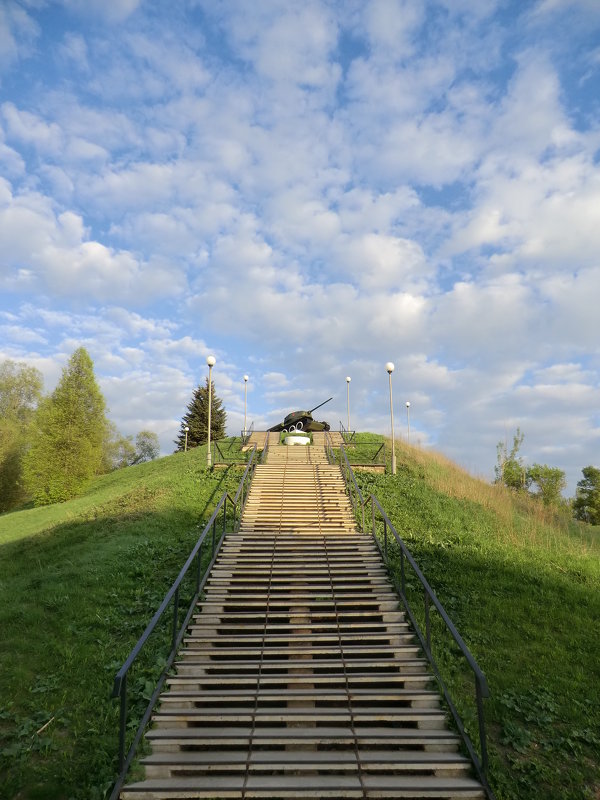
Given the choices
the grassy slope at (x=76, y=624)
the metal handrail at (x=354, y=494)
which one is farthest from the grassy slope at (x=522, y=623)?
the grassy slope at (x=76, y=624)

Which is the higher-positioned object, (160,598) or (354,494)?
(354,494)

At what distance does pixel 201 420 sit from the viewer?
49219mm

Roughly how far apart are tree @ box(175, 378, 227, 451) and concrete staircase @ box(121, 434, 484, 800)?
40.2 meters

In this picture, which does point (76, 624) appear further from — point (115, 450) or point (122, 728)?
point (115, 450)

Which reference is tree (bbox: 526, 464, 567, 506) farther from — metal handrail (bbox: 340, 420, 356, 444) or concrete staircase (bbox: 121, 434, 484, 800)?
concrete staircase (bbox: 121, 434, 484, 800)

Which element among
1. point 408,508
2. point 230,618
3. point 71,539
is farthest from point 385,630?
point 71,539

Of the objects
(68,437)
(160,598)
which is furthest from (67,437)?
(160,598)

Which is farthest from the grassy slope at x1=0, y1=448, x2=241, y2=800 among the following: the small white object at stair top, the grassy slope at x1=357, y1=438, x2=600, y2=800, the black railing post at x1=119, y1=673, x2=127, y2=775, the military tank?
the military tank

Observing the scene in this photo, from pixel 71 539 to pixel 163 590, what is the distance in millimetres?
5337

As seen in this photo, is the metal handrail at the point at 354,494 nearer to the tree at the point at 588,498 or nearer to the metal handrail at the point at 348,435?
the metal handrail at the point at 348,435

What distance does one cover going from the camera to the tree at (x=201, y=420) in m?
48.6

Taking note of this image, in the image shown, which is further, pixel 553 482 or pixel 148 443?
pixel 148 443

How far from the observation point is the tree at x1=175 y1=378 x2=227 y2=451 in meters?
48.6

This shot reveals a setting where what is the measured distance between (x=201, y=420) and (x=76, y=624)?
42352 millimetres
